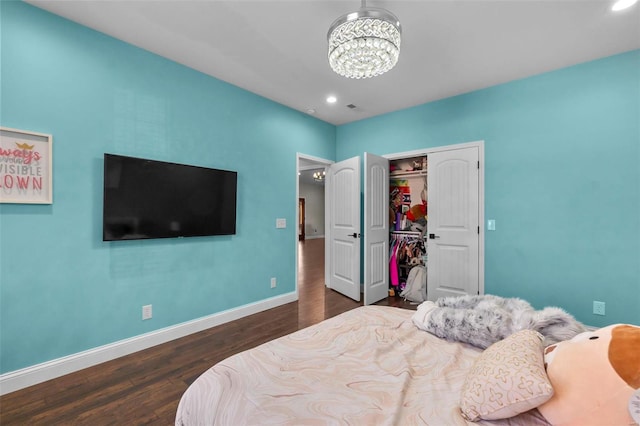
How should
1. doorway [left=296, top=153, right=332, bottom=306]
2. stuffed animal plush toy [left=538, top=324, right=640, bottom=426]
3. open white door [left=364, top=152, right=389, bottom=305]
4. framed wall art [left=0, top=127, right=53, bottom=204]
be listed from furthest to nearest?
doorway [left=296, top=153, right=332, bottom=306] < open white door [left=364, top=152, right=389, bottom=305] < framed wall art [left=0, top=127, right=53, bottom=204] < stuffed animal plush toy [left=538, top=324, right=640, bottom=426]

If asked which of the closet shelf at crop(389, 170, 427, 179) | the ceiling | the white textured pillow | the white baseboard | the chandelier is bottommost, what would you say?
the white baseboard

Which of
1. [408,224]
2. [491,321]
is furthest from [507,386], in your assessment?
[408,224]

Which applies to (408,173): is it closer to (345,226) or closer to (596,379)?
(345,226)

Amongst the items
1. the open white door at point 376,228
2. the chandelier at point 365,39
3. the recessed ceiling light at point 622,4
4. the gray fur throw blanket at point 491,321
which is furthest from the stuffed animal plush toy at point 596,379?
the open white door at point 376,228

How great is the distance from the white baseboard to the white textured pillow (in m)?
2.73

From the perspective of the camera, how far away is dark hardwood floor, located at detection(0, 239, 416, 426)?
1738 millimetres

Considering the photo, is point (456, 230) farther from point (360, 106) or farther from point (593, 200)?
point (360, 106)

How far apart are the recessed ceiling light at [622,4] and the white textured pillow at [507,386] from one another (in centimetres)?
265

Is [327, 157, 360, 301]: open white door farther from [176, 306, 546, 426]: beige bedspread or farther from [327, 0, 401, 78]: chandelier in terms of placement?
[176, 306, 546, 426]: beige bedspread

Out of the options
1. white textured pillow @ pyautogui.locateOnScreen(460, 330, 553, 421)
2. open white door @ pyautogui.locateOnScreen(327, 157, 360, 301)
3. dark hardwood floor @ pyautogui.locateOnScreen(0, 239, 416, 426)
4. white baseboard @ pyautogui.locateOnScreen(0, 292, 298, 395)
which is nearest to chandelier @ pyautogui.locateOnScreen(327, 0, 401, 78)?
white textured pillow @ pyautogui.locateOnScreen(460, 330, 553, 421)

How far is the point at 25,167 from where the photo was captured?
6.65ft

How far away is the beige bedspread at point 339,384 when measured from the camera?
0.93m

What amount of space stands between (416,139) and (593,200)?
2056 mm

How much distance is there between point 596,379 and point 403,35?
2563 millimetres
